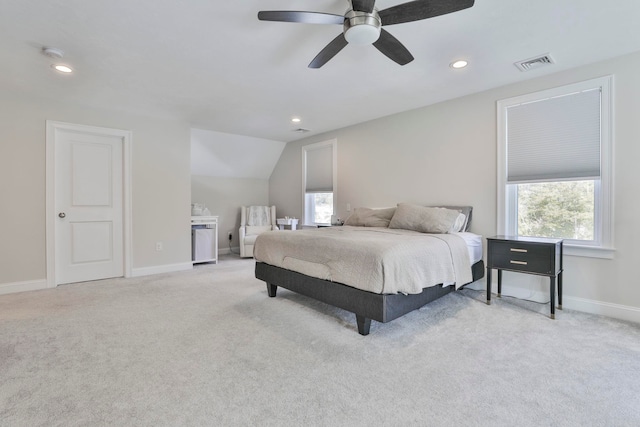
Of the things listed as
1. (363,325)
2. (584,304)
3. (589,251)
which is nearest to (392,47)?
(363,325)

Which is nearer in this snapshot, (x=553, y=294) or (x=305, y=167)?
(x=553, y=294)

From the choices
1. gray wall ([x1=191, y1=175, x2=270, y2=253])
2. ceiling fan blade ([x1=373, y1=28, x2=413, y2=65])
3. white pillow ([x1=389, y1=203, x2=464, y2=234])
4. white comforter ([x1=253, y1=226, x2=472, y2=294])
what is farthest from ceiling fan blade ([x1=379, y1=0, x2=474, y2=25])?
gray wall ([x1=191, y1=175, x2=270, y2=253])

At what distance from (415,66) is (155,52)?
91.7 inches

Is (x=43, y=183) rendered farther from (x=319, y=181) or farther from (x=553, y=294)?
(x=553, y=294)

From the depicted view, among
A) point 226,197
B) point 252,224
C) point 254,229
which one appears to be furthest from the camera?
point 226,197

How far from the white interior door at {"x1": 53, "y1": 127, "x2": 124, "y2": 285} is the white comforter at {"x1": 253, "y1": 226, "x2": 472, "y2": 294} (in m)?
2.56

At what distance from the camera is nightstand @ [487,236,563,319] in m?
2.63

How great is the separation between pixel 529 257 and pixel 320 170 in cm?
365

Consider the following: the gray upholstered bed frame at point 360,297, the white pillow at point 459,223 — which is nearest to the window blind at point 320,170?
the white pillow at point 459,223

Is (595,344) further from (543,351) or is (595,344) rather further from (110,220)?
(110,220)

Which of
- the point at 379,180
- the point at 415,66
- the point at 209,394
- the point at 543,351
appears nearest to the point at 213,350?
the point at 209,394

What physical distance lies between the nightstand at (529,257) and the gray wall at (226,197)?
182 inches

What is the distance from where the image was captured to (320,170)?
18.4ft

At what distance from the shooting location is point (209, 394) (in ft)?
5.29
